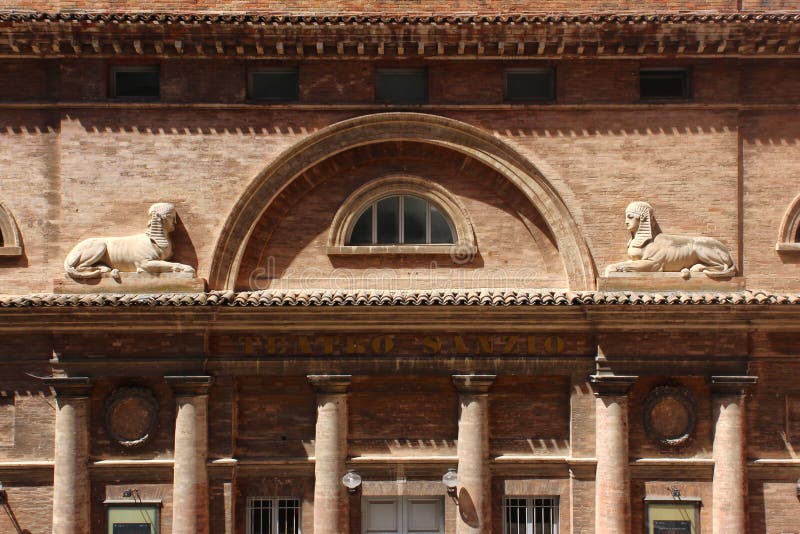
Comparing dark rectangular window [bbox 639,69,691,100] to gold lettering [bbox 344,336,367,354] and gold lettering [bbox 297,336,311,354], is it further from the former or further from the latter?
gold lettering [bbox 297,336,311,354]

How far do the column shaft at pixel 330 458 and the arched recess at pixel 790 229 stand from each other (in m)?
7.31

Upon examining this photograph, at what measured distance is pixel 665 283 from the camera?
1378 centimetres

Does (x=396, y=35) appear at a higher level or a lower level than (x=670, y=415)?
higher

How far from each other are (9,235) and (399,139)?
646cm

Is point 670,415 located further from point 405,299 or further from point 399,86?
point 399,86

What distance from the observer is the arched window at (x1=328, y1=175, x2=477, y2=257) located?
14.3 meters

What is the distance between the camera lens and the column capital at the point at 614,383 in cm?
1370

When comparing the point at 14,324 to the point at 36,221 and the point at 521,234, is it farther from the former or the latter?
the point at 521,234

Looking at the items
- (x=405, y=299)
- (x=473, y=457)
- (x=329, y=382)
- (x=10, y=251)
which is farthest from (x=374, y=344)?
(x=10, y=251)

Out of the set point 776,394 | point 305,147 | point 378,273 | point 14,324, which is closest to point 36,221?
point 14,324

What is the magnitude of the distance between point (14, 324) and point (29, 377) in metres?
0.93

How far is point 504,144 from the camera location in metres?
14.1

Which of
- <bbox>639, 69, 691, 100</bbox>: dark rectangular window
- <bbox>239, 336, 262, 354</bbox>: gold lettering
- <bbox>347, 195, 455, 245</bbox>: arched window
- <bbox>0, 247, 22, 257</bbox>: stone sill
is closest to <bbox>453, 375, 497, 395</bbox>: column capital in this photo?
<bbox>347, 195, 455, 245</bbox>: arched window

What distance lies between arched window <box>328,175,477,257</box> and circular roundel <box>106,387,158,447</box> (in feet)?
12.5
